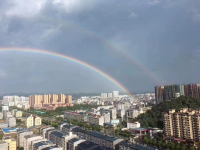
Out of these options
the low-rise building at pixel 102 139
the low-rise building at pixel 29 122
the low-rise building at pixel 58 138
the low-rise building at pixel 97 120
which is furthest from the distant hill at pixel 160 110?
the low-rise building at pixel 29 122

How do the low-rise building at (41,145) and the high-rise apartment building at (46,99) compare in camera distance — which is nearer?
the low-rise building at (41,145)

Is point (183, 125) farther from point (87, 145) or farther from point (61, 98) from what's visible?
point (61, 98)

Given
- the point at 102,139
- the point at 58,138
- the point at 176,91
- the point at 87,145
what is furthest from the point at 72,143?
the point at 176,91

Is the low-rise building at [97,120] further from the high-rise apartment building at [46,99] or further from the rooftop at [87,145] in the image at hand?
the high-rise apartment building at [46,99]

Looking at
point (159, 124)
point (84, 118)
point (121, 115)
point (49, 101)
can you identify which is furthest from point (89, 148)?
point (49, 101)

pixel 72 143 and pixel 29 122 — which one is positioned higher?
pixel 72 143

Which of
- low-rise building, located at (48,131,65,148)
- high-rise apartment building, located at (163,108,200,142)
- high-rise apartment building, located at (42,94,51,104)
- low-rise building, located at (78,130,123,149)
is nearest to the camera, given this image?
low-rise building, located at (78,130,123,149)

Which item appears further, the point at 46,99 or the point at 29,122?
the point at 46,99

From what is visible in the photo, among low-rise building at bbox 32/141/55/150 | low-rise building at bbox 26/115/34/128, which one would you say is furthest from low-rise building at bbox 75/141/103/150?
low-rise building at bbox 26/115/34/128

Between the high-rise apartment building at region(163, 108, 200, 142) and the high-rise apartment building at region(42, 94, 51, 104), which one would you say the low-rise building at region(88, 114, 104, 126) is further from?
the high-rise apartment building at region(42, 94, 51, 104)
